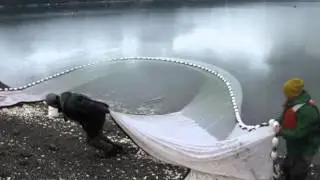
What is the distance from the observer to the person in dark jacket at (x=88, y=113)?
5.71 m

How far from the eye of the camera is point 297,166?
461cm

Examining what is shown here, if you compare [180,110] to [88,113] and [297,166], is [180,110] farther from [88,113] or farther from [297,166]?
[297,166]

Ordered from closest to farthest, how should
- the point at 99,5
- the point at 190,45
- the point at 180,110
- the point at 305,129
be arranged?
the point at 305,129 < the point at 180,110 < the point at 190,45 < the point at 99,5

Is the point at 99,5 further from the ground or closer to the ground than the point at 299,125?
closer to the ground

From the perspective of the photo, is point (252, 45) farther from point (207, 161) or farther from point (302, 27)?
point (207, 161)

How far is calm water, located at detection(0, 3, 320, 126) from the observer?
1257 cm

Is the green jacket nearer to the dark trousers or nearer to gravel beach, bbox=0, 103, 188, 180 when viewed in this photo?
the dark trousers

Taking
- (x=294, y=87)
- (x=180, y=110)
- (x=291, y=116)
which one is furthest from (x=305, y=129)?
(x=180, y=110)

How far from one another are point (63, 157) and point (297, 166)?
2945 mm

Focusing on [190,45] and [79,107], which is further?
[190,45]

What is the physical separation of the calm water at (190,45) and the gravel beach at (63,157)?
11.4 ft

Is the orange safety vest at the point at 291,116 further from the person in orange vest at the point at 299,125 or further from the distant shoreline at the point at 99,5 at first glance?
the distant shoreline at the point at 99,5

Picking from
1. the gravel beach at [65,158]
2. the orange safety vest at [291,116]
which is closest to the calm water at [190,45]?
the gravel beach at [65,158]

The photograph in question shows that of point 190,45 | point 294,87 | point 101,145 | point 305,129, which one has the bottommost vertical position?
point 190,45
